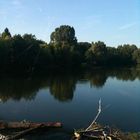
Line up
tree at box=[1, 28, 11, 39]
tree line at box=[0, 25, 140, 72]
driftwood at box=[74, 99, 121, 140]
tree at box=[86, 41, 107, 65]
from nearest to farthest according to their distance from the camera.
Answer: driftwood at box=[74, 99, 121, 140] → tree line at box=[0, 25, 140, 72] → tree at box=[1, 28, 11, 39] → tree at box=[86, 41, 107, 65]

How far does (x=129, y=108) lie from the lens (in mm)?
29453

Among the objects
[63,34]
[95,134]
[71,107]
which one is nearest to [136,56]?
[63,34]

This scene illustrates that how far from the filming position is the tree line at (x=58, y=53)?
66.0m

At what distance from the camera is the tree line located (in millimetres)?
66000

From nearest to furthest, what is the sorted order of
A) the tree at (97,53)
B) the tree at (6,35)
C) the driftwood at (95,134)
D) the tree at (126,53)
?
1. the driftwood at (95,134)
2. the tree at (6,35)
3. the tree at (97,53)
4. the tree at (126,53)

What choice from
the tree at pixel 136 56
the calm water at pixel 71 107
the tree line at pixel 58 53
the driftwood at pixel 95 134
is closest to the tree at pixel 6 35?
the tree line at pixel 58 53

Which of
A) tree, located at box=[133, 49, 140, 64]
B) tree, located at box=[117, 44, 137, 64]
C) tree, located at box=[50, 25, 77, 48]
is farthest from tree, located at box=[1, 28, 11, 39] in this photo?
tree, located at box=[133, 49, 140, 64]

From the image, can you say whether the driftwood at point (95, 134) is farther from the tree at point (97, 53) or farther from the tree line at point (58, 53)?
the tree at point (97, 53)

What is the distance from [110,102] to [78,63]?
58804 millimetres

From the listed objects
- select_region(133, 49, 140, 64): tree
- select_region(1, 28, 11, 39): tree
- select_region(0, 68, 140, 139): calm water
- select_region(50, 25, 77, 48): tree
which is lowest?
select_region(0, 68, 140, 139): calm water

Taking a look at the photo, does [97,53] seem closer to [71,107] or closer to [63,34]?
[63,34]

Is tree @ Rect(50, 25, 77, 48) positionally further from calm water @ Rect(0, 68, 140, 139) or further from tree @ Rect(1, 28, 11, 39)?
calm water @ Rect(0, 68, 140, 139)

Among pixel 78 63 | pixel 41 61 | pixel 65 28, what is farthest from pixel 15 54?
pixel 65 28

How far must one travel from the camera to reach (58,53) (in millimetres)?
81938
